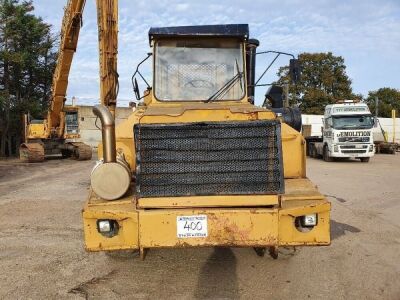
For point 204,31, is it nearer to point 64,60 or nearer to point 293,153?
point 293,153

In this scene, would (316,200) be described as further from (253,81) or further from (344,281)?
(253,81)

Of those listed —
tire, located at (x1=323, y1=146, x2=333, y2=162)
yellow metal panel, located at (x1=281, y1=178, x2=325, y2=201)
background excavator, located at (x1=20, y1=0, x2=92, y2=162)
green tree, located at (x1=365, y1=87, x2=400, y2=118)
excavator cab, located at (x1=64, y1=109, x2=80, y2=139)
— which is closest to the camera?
yellow metal panel, located at (x1=281, y1=178, x2=325, y2=201)

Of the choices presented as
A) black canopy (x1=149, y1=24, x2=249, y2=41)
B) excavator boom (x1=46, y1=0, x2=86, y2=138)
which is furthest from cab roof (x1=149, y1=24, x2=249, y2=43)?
excavator boom (x1=46, y1=0, x2=86, y2=138)

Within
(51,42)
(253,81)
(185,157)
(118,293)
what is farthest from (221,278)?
(51,42)

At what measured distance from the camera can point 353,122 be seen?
21656mm

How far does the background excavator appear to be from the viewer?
18930 mm

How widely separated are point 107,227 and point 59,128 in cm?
2036

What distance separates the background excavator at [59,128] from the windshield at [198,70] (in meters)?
12.7

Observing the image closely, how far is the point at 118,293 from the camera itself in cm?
456

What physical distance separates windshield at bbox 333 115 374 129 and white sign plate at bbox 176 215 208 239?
18.6 m

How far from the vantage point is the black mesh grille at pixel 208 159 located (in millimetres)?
4336

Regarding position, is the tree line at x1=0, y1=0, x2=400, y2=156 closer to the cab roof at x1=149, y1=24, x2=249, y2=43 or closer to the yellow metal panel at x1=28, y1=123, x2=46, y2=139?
the yellow metal panel at x1=28, y1=123, x2=46, y2=139

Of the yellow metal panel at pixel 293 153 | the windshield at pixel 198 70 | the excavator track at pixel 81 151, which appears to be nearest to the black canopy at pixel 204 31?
the windshield at pixel 198 70

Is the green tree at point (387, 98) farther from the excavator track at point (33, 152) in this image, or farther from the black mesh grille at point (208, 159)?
the black mesh grille at point (208, 159)
